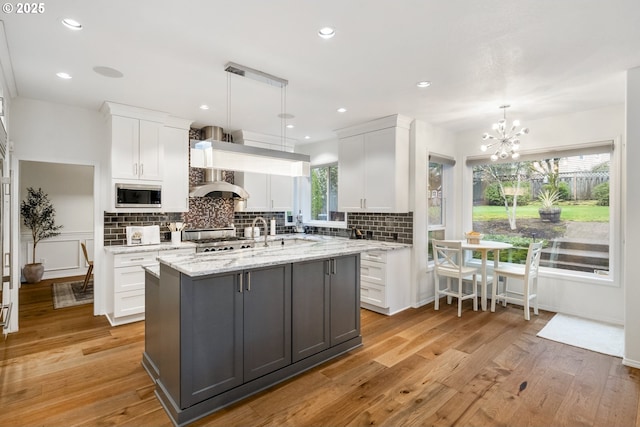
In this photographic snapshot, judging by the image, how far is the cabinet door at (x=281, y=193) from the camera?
5863mm

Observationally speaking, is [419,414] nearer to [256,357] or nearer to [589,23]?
[256,357]

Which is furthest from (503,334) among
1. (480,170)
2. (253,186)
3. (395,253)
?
(253,186)

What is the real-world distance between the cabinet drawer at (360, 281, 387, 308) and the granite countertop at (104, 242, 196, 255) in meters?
2.48

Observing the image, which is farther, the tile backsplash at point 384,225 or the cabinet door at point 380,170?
the tile backsplash at point 384,225

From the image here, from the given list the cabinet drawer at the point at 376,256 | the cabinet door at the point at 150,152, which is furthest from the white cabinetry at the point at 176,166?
the cabinet drawer at the point at 376,256

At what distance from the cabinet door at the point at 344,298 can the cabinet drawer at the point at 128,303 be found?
8.45 feet

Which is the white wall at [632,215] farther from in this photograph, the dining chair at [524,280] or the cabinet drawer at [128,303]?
the cabinet drawer at [128,303]

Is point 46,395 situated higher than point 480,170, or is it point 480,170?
point 480,170

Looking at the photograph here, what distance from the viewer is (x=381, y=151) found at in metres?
4.67

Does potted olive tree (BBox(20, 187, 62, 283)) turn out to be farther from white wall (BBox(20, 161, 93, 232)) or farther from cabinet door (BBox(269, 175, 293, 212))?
cabinet door (BBox(269, 175, 293, 212))

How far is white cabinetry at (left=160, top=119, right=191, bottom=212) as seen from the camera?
4.64 metres

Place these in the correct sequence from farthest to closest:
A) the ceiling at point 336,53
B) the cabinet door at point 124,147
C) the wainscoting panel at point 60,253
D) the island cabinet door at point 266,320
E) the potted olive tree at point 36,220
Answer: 1. the wainscoting panel at point 60,253
2. the potted olive tree at point 36,220
3. the cabinet door at point 124,147
4. the island cabinet door at point 266,320
5. the ceiling at point 336,53

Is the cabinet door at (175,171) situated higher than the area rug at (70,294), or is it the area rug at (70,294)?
the cabinet door at (175,171)

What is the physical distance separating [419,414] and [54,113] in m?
5.11
